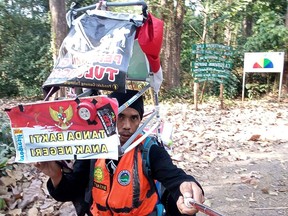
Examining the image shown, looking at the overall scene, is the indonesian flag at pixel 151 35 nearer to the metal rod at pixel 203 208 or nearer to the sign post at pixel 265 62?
the metal rod at pixel 203 208

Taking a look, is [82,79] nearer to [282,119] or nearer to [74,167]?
[74,167]

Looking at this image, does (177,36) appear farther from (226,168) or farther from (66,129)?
(66,129)

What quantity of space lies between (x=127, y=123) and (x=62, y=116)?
44cm

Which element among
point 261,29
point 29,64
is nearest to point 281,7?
point 261,29

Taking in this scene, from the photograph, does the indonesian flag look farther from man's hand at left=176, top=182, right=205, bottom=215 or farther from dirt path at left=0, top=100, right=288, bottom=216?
dirt path at left=0, top=100, right=288, bottom=216

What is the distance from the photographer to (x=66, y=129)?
1.55 m

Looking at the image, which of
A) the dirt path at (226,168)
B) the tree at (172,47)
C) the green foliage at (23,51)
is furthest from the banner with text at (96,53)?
the green foliage at (23,51)

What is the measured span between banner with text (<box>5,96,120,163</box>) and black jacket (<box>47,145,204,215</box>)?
0.98 feet

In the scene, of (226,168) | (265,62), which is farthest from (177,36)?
(226,168)

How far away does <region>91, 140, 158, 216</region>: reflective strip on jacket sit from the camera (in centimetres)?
177

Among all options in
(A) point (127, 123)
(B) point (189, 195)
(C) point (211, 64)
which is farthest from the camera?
(C) point (211, 64)

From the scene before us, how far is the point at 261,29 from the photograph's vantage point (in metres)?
11.9

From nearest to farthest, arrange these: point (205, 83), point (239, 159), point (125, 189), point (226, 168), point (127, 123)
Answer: point (125, 189), point (127, 123), point (226, 168), point (239, 159), point (205, 83)

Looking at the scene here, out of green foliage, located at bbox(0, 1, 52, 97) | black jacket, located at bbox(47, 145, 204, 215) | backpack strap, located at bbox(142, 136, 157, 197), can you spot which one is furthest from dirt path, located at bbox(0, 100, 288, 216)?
green foliage, located at bbox(0, 1, 52, 97)
